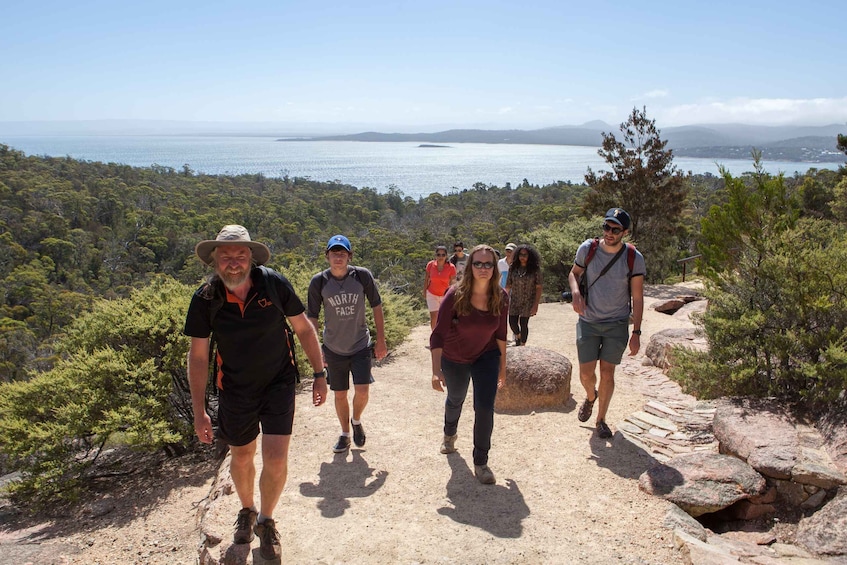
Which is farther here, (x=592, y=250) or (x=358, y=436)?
(x=358, y=436)

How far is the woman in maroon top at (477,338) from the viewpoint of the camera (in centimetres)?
368

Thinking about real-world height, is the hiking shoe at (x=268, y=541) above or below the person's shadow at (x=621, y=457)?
above

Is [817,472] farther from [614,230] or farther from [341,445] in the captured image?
[341,445]

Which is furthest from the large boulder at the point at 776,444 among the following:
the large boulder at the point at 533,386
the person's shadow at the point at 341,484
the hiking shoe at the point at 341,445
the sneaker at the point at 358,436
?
the hiking shoe at the point at 341,445

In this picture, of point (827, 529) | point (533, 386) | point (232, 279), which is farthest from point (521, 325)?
point (232, 279)

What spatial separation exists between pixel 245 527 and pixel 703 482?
2900 millimetres

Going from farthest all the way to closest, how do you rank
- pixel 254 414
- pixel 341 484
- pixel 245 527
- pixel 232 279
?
1. pixel 341 484
2. pixel 245 527
3. pixel 254 414
4. pixel 232 279

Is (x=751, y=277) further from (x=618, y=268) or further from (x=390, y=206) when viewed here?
(x=390, y=206)

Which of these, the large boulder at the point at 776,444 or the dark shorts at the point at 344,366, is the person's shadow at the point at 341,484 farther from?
the large boulder at the point at 776,444

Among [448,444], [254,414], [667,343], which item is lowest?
[448,444]

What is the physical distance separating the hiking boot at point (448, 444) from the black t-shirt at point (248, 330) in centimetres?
187

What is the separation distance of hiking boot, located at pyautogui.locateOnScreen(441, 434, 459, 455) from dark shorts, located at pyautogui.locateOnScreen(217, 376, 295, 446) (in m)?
1.73

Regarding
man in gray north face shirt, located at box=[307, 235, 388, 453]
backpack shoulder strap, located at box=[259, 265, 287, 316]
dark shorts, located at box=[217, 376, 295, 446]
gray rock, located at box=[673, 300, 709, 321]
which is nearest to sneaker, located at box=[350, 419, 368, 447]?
man in gray north face shirt, located at box=[307, 235, 388, 453]

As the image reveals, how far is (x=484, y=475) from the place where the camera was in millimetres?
3963
